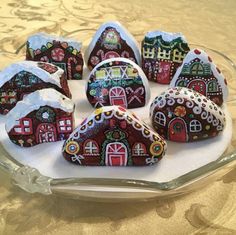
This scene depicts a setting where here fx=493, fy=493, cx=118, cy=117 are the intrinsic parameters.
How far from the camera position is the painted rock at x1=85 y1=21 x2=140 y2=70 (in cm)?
78

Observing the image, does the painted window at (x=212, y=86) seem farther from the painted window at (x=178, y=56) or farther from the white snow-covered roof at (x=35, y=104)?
the white snow-covered roof at (x=35, y=104)

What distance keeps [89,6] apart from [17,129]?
596 mm

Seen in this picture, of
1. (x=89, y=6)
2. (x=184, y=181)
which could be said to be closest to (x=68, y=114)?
(x=184, y=181)

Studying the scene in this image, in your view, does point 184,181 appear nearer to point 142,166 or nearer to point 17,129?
point 142,166

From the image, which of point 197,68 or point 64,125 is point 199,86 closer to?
point 197,68

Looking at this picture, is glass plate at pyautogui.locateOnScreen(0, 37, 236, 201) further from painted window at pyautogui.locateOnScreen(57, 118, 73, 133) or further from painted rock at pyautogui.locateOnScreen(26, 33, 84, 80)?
painted rock at pyautogui.locateOnScreen(26, 33, 84, 80)

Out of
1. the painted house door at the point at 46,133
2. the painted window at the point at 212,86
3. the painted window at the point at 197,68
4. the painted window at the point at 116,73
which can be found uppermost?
the painted window at the point at 197,68

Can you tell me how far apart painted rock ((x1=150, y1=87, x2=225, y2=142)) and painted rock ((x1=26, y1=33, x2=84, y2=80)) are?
190 mm

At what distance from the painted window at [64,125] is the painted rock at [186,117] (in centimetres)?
12

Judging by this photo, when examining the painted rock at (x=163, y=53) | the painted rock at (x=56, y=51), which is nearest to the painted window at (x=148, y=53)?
the painted rock at (x=163, y=53)

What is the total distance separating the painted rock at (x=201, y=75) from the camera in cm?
71

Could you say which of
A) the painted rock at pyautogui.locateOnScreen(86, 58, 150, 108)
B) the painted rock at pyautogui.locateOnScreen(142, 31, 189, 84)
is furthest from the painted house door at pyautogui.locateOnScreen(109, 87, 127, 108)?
the painted rock at pyautogui.locateOnScreen(142, 31, 189, 84)

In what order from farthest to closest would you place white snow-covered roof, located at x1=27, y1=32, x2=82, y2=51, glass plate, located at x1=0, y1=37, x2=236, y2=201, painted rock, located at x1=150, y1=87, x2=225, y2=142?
white snow-covered roof, located at x1=27, y1=32, x2=82, y2=51 → painted rock, located at x1=150, y1=87, x2=225, y2=142 → glass plate, located at x1=0, y1=37, x2=236, y2=201

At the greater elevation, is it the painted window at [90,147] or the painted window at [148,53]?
the painted window at [148,53]
